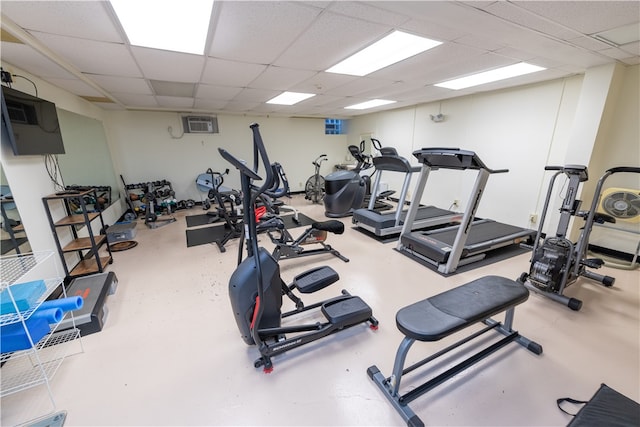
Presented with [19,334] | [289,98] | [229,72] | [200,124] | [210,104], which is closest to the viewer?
[19,334]

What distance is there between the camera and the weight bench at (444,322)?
4.45 feet

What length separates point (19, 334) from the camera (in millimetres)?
1267

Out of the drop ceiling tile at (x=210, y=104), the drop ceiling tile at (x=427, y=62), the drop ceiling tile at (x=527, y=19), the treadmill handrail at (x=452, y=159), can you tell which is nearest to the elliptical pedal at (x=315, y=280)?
the treadmill handrail at (x=452, y=159)

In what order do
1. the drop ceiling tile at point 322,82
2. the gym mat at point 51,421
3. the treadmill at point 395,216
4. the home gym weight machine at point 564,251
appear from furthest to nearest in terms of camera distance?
the treadmill at point 395,216 → the drop ceiling tile at point 322,82 → the home gym weight machine at point 564,251 → the gym mat at point 51,421

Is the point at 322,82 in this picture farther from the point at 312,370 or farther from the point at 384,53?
the point at 312,370

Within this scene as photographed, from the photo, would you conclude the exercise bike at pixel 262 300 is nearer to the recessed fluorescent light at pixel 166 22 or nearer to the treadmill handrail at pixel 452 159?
the recessed fluorescent light at pixel 166 22

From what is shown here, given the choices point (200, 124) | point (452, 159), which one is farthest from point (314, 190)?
point (452, 159)

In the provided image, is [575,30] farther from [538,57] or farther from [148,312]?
[148,312]

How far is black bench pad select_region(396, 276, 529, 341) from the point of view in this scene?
1343 millimetres

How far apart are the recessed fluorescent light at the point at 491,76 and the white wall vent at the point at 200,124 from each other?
5.07 metres

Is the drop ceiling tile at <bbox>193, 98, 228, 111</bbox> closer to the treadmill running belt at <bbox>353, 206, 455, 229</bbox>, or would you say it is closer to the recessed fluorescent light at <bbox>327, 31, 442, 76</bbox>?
Answer: the recessed fluorescent light at <bbox>327, 31, 442, 76</bbox>

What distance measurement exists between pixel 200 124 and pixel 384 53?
509cm

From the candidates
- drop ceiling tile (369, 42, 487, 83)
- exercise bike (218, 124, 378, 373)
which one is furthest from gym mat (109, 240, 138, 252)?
drop ceiling tile (369, 42, 487, 83)

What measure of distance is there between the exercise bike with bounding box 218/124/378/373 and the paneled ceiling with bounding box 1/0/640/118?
1.21m
